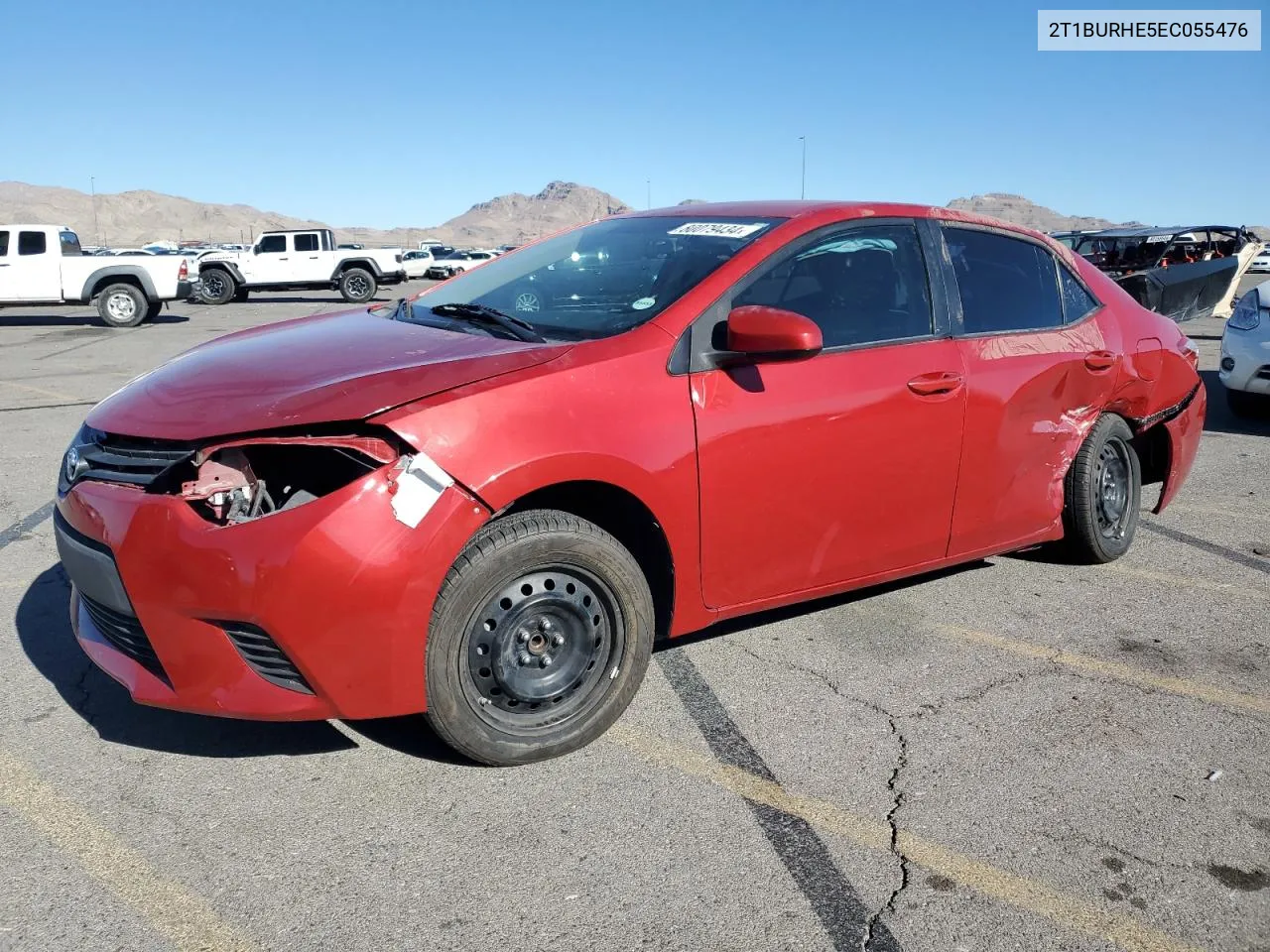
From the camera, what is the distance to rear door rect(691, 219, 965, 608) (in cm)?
344

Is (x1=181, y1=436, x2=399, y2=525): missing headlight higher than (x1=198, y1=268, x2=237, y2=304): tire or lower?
lower

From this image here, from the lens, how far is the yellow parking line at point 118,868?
7.95 ft

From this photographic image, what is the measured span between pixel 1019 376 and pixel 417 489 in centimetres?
257

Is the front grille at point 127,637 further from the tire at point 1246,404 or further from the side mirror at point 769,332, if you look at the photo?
the tire at point 1246,404

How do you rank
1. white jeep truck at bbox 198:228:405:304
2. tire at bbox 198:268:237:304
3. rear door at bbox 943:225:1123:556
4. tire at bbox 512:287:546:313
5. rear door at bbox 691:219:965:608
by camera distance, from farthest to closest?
white jeep truck at bbox 198:228:405:304 < tire at bbox 198:268:237:304 < rear door at bbox 943:225:1123:556 < tire at bbox 512:287:546:313 < rear door at bbox 691:219:965:608

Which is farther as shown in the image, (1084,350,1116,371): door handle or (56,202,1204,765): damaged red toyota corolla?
(1084,350,1116,371): door handle

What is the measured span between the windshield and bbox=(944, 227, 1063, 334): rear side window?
91 centimetres

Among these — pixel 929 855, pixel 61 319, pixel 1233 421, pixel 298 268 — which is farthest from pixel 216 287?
pixel 929 855

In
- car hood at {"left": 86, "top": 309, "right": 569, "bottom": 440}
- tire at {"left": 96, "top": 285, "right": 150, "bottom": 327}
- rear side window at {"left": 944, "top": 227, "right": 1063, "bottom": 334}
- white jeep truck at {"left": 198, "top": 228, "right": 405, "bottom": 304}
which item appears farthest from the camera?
white jeep truck at {"left": 198, "top": 228, "right": 405, "bottom": 304}

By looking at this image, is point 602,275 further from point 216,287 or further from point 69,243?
point 216,287

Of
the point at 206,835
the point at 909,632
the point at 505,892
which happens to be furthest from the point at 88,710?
the point at 909,632

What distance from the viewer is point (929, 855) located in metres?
2.78

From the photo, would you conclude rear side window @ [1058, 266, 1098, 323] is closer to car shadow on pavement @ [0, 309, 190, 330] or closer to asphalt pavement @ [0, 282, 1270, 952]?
asphalt pavement @ [0, 282, 1270, 952]

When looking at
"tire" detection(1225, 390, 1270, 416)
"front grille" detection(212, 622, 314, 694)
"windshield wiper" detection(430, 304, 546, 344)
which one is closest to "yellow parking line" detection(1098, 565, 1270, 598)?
"windshield wiper" detection(430, 304, 546, 344)
